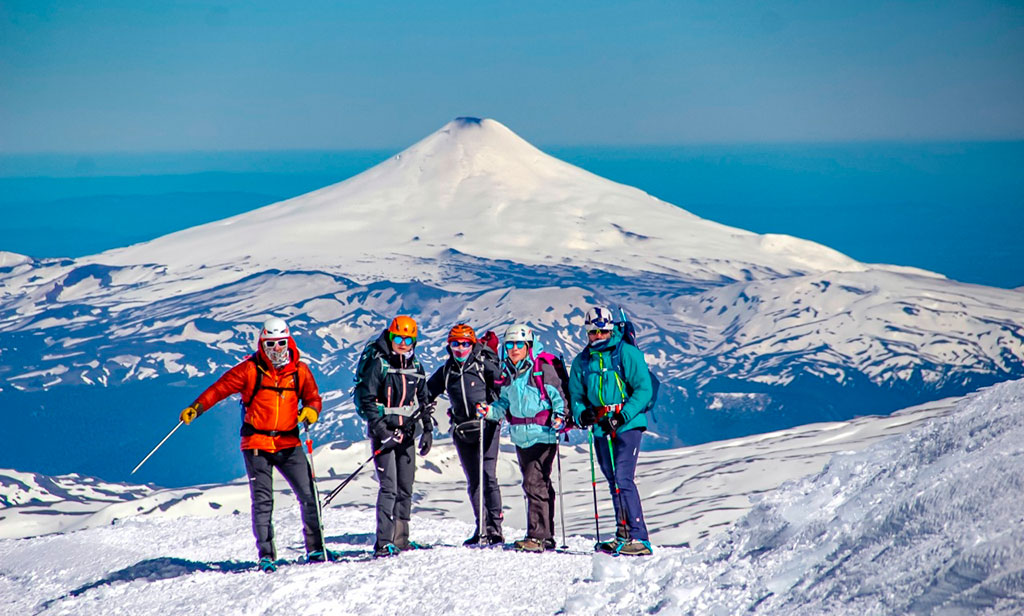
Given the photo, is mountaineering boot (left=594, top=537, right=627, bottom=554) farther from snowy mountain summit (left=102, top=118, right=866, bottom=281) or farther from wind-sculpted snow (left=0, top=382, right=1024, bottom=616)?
snowy mountain summit (left=102, top=118, right=866, bottom=281)

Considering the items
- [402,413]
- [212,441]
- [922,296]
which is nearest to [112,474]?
[212,441]

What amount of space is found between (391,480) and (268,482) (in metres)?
1.18

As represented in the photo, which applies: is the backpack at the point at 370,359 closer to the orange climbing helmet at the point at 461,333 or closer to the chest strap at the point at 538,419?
the orange climbing helmet at the point at 461,333

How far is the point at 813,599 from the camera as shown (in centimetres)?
600

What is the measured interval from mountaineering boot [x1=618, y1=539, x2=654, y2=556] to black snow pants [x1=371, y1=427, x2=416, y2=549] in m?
2.08

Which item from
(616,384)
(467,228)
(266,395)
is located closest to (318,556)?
(266,395)

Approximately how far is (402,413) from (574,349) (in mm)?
150526

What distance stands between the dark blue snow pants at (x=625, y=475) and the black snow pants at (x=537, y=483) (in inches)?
23.4

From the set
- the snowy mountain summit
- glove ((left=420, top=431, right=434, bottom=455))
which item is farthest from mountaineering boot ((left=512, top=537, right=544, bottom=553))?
the snowy mountain summit

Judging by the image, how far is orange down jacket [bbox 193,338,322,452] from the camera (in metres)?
8.82

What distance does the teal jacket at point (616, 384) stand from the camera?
893 cm

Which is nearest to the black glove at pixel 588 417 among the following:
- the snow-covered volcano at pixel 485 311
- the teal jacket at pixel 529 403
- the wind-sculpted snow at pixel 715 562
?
the teal jacket at pixel 529 403

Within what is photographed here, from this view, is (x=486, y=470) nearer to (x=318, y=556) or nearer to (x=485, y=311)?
(x=318, y=556)

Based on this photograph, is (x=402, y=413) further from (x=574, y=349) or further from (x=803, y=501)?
(x=574, y=349)
